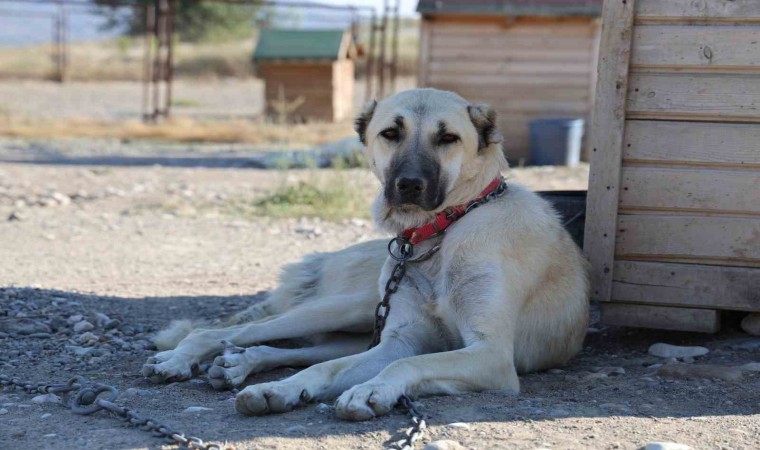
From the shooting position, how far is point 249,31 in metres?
47.4

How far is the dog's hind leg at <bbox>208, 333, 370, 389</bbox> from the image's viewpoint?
4.08 meters

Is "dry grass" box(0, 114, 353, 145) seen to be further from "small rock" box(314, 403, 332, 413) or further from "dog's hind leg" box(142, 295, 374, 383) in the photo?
"small rock" box(314, 403, 332, 413)

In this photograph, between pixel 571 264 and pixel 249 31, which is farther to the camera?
pixel 249 31

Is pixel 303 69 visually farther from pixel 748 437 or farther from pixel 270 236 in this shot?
pixel 748 437

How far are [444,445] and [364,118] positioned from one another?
1981 mm

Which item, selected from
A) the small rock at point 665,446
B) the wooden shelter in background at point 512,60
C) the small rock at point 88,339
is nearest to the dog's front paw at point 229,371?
the small rock at point 88,339

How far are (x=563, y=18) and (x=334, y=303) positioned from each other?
10.5 meters

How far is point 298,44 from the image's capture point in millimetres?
18578

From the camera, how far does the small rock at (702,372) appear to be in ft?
13.8

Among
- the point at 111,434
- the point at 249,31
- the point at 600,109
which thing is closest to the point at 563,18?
the point at 600,109

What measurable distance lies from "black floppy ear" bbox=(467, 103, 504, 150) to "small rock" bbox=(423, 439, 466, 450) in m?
1.66

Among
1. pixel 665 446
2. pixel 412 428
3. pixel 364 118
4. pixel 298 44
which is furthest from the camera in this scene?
pixel 298 44

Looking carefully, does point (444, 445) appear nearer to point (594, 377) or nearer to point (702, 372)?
point (594, 377)

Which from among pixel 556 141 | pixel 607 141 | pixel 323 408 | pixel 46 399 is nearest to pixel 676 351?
pixel 607 141
